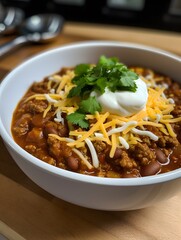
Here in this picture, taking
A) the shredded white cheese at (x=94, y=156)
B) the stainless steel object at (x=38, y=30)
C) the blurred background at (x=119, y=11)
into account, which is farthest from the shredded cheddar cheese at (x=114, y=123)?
the blurred background at (x=119, y=11)

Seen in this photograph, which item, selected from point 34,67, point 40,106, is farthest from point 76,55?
point 40,106

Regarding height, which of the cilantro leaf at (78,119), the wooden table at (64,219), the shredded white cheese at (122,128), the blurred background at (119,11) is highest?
the shredded white cheese at (122,128)

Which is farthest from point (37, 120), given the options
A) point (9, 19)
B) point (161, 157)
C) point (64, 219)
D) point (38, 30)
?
point (9, 19)

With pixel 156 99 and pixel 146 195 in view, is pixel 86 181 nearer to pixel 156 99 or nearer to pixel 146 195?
pixel 146 195

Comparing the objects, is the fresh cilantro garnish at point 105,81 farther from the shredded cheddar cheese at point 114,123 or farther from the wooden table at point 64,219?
the wooden table at point 64,219

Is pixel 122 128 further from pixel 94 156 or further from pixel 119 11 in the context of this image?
pixel 119 11

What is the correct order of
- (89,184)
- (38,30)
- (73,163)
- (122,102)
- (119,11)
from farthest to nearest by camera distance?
(119,11) → (38,30) → (122,102) → (73,163) → (89,184)
